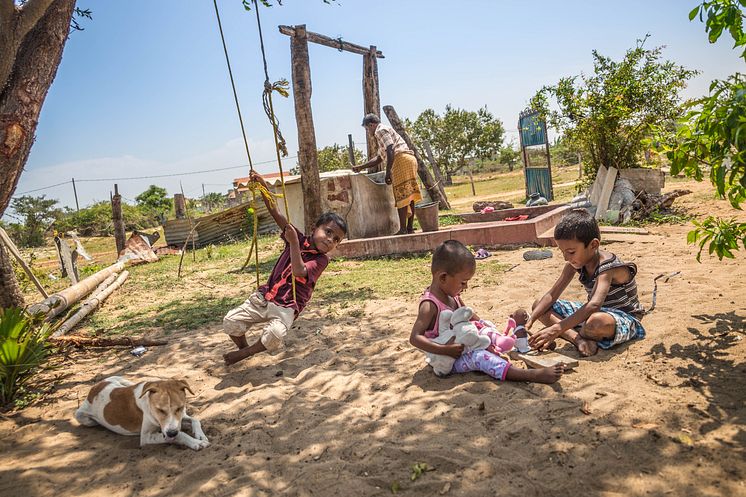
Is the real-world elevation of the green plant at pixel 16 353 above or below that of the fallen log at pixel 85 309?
above

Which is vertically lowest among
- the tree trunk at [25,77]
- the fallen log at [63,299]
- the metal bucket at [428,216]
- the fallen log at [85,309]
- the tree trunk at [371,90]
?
the fallen log at [85,309]

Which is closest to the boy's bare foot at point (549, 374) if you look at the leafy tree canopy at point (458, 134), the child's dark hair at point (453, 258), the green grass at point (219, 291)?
the child's dark hair at point (453, 258)

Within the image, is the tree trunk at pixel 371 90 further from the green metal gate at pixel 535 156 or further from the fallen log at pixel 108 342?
the fallen log at pixel 108 342

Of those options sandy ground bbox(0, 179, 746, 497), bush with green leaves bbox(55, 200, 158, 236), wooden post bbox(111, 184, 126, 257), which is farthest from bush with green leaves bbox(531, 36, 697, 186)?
bush with green leaves bbox(55, 200, 158, 236)

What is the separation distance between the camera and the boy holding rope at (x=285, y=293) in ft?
12.2

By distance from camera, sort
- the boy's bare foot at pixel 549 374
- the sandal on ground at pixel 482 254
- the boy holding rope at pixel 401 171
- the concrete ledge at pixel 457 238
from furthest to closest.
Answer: the boy holding rope at pixel 401 171, the concrete ledge at pixel 457 238, the sandal on ground at pixel 482 254, the boy's bare foot at pixel 549 374

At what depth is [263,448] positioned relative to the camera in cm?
255

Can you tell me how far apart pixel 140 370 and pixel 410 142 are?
1004 cm

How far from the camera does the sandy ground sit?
6.74ft

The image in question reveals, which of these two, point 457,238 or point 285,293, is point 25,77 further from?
point 457,238

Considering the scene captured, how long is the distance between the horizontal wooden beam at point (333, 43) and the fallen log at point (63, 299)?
508 centimetres

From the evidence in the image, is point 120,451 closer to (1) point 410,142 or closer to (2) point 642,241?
(2) point 642,241

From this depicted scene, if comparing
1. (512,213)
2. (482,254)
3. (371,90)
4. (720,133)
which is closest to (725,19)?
(720,133)

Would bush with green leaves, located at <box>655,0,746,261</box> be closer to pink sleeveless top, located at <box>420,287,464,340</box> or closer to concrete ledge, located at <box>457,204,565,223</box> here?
pink sleeveless top, located at <box>420,287,464,340</box>
